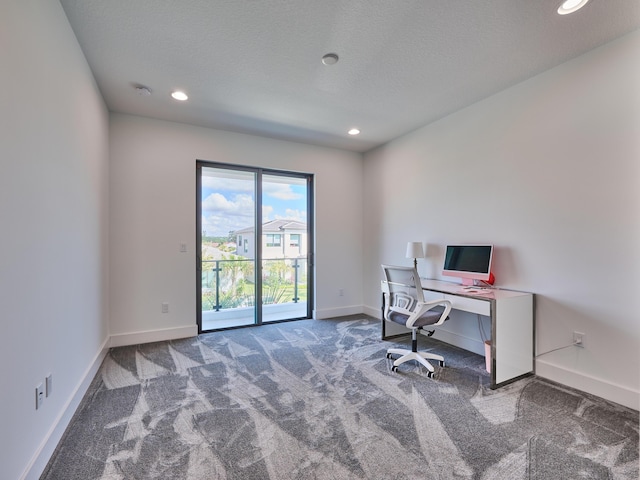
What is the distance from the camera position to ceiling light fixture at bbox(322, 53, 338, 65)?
7.80ft

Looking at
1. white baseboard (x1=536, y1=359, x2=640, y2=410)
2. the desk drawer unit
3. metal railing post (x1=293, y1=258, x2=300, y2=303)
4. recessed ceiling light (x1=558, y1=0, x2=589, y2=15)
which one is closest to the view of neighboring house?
metal railing post (x1=293, y1=258, x2=300, y2=303)

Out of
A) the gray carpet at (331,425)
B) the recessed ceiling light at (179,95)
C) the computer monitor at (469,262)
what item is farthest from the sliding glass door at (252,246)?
the computer monitor at (469,262)

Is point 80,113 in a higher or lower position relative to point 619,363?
higher

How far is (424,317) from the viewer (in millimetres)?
2746

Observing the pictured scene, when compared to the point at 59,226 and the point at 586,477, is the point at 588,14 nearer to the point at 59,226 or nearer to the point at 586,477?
the point at 586,477

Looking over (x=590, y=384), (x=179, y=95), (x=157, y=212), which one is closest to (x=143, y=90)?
(x=179, y=95)

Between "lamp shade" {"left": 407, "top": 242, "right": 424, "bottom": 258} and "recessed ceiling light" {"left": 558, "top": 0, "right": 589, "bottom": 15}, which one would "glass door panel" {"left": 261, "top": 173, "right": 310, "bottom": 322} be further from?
"recessed ceiling light" {"left": 558, "top": 0, "right": 589, "bottom": 15}

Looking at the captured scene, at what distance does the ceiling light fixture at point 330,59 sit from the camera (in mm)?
2379

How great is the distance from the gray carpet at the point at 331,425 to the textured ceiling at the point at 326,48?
269 centimetres

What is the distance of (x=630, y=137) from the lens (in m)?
2.17

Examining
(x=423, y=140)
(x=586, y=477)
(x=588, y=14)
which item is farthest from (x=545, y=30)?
(x=586, y=477)

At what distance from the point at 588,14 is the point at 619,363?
8.07ft

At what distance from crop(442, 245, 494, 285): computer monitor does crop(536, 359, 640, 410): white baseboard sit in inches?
33.9

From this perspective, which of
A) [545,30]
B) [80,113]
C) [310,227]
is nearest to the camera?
[545,30]
